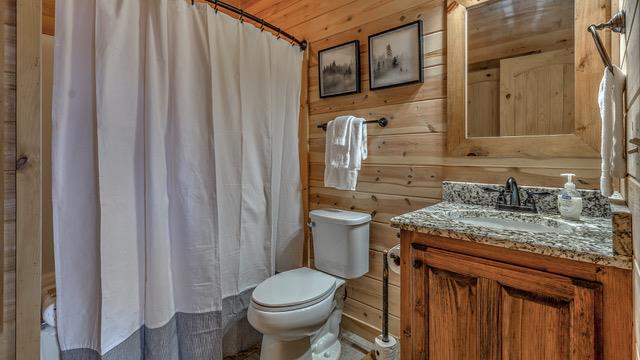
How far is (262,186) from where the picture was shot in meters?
1.82

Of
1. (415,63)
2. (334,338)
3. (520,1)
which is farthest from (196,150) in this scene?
(520,1)

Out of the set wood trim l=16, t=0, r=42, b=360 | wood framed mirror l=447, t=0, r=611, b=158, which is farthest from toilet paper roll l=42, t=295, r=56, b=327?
wood framed mirror l=447, t=0, r=611, b=158

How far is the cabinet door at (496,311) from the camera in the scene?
2.55 feet

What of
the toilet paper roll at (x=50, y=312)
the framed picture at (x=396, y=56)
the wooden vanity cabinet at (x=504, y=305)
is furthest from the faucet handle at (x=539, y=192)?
the toilet paper roll at (x=50, y=312)

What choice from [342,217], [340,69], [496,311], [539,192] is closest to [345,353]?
[342,217]

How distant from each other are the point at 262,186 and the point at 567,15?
1642 mm

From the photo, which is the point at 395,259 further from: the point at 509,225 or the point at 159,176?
the point at 159,176

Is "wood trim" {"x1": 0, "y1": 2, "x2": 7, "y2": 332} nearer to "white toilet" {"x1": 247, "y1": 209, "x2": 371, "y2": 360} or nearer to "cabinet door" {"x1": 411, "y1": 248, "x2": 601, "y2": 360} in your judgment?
"white toilet" {"x1": 247, "y1": 209, "x2": 371, "y2": 360}

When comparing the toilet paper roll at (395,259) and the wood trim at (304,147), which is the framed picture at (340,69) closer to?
the wood trim at (304,147)

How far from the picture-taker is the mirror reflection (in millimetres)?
1211

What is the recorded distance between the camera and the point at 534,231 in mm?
996

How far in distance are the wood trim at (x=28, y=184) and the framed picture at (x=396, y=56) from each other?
145 cm

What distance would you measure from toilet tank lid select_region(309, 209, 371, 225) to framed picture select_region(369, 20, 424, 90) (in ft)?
2.49

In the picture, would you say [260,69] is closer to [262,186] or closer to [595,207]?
[262,186]
